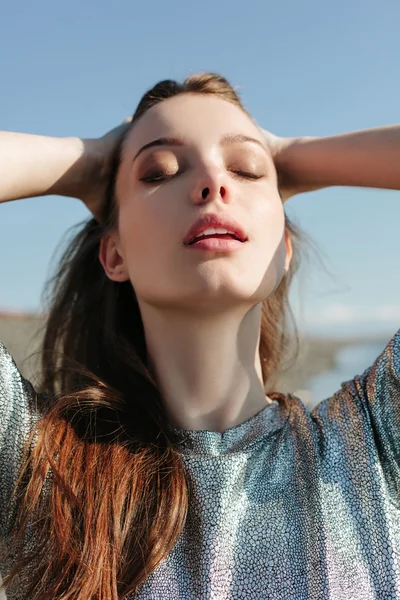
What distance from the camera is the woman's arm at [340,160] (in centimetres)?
211

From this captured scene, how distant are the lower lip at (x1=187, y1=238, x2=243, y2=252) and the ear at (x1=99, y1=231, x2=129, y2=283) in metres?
0.49

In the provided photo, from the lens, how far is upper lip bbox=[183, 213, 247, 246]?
1.90m

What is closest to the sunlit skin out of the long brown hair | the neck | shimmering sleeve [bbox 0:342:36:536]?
the neck

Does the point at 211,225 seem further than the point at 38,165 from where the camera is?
No

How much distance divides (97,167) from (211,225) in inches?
27.4

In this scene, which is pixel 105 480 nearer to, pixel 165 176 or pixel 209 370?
pixel 209 370

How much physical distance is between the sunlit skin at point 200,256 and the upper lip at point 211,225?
2 centimetres

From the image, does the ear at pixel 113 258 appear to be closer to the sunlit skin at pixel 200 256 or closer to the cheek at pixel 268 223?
the sunlit skin at pixel 200 256

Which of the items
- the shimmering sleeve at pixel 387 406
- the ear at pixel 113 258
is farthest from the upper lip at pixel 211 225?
the shimmering sleeve at pixel 387 406

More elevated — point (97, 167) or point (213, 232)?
point (97, 167)

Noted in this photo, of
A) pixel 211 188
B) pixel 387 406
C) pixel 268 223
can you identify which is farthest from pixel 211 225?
pixel 387 406

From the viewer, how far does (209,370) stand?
2.09 metres

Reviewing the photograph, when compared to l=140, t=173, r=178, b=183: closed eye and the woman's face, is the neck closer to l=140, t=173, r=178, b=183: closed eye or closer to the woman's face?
the woman's face

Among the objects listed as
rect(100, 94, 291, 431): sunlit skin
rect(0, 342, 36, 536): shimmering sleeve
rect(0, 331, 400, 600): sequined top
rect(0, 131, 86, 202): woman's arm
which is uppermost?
rect(0, 131, 86, 202): woman's arm
